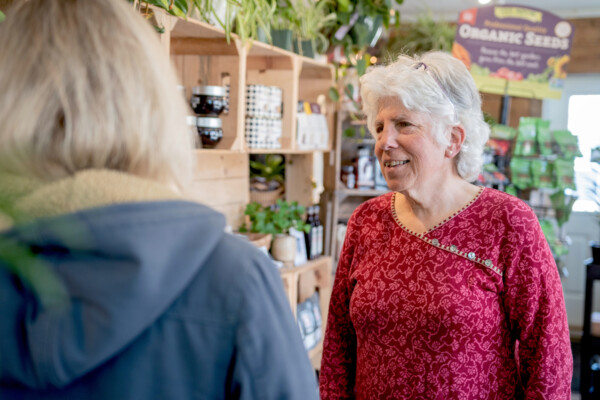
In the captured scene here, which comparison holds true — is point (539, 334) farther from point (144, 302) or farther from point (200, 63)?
point (200, 63)

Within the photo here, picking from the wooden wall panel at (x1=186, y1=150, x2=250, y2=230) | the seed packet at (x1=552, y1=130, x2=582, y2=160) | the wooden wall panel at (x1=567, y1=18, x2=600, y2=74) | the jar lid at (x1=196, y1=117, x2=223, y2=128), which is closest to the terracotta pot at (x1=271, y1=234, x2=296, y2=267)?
the wooden wall panel at (x1=186, y1=150, x2=250, y2=230)

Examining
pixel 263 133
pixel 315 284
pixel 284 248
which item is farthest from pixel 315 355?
pixel 263 133

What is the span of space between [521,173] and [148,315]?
428cm

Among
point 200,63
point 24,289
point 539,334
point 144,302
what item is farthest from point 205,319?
point 200,63

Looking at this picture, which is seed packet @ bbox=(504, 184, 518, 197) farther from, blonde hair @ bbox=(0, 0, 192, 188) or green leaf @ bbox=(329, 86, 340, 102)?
blonde hair @ bbox=(0, 0, 192, 188)

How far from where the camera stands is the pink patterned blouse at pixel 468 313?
60.6 inches

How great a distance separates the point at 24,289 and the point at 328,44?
10.1ft

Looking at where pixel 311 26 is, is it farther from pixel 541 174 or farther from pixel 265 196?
pixel 541 174

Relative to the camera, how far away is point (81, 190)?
666 mm

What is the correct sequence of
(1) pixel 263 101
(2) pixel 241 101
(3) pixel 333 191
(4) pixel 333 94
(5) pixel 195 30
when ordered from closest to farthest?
1. (5) pixel 195 30
2. (2) pixel 241 101
3. (1) pixel 263 101
4. (4) pixel 333 94
5. (3) pixel 333 191

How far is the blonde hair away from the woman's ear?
44.2 inches

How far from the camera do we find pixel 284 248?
2984 mm

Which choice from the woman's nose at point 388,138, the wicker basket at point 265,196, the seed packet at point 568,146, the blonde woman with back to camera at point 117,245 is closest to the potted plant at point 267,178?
the wicker basket at point 265,196

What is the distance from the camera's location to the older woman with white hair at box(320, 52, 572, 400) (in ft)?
5.08
